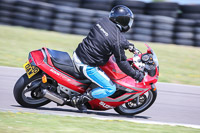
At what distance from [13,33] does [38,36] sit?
105 cm

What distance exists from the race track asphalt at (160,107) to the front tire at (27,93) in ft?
0.35

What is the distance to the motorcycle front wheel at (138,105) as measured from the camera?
5.63 m

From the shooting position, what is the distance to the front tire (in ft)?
16.6

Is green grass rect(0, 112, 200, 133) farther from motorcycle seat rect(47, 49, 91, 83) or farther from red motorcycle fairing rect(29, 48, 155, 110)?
motorcycle seat rect(47, 49, 91, 83)

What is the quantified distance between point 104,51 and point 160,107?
83.0 inches

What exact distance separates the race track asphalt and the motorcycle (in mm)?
223

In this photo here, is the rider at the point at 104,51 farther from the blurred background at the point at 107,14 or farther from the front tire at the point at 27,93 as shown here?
the blurred background at the point at 107,14

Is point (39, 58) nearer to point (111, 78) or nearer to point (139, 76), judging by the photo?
point (111, 78)

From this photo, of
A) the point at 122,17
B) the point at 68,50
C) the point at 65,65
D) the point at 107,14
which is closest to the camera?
the point at 122,17

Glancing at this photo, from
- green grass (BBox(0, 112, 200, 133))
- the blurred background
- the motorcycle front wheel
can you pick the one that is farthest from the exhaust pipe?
the blurred background

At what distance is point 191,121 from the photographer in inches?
224

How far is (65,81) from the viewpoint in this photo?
509 centimetres

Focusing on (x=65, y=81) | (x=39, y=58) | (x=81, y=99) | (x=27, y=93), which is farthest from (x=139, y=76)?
(x=27, y=93)

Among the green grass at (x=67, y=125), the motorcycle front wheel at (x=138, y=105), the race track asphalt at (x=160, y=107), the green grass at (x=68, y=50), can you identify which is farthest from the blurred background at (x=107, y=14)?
the green grass at (x=67, y=125)
